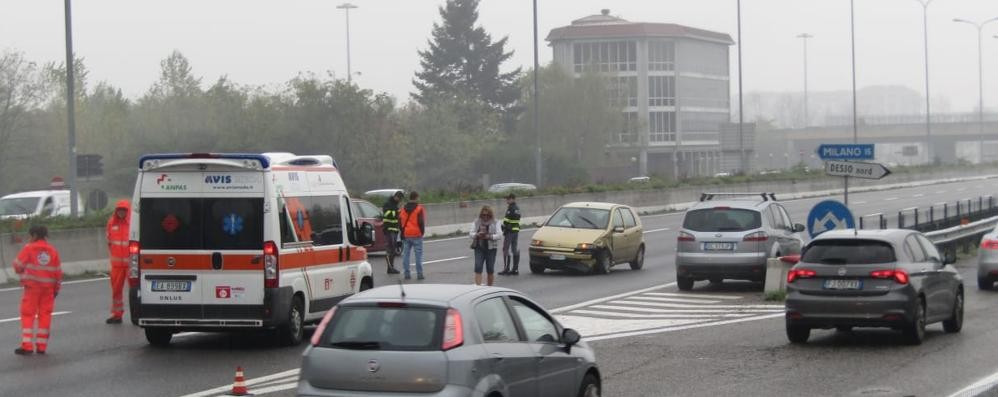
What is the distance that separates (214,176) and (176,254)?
0.99 m

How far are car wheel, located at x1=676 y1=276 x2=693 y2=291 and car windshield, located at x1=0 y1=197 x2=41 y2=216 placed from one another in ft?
63.0

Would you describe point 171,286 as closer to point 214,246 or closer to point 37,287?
point 214,246

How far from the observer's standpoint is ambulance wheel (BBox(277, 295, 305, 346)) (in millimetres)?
15922

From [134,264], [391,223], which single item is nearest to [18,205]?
[391,223]

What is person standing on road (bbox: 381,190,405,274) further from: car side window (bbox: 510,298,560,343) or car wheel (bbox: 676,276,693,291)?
car side window (bbox: 510,298,560,343)

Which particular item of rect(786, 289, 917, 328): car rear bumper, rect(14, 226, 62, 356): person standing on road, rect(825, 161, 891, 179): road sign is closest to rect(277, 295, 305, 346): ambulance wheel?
rect(14, 226, 62, 356): person standing on road

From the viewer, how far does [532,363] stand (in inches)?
371

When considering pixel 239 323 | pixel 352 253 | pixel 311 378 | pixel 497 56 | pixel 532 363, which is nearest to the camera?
pixel 311 378

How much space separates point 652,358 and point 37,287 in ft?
23.1

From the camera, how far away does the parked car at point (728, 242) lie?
78.1 ft

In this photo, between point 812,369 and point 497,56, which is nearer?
point 812,369

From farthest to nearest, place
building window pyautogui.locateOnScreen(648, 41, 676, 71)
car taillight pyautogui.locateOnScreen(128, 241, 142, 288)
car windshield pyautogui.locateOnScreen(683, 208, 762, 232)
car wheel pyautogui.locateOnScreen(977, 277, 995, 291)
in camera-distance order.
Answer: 1. building window pyautogui.locateOnScreen(648, 41, 676, 71)
2. car wheel pyautogui.locateOnScreen(977, 277, 995, 291)
3. car windshield pyautogui.locateOnScreen(683, 208, 762, 232)
4. car taillight pyautogui.locateOnScreen(128, 241, 142, 288)

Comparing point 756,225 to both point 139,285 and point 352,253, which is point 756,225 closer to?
point 352,253

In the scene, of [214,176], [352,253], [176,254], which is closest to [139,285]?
[176,254]
